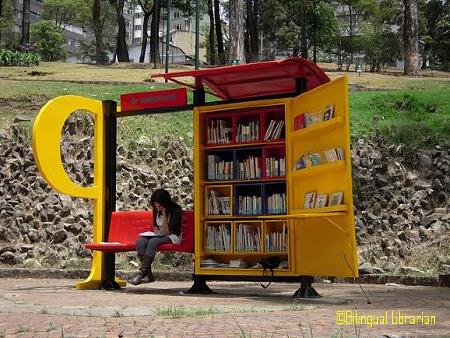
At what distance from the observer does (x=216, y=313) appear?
681 cm

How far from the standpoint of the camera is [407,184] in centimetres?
1560

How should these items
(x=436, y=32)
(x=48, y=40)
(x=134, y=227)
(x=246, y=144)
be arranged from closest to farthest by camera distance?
(x=246, y=144)
(x=134, y=227)
(x=436, y=32)
(x=48, y=40)

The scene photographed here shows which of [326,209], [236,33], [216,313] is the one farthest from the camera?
[236,33]

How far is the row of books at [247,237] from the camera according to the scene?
1014 cm

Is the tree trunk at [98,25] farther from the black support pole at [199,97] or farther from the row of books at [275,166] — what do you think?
the row of books at [275,166]

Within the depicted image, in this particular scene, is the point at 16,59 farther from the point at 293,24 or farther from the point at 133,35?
the point at 133,35

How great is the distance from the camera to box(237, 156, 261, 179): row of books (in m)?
10.2

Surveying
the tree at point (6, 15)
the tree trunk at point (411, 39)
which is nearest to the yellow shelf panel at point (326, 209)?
the tree trunk at point (411, 39)

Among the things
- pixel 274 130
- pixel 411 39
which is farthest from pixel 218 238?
pixel 411 39

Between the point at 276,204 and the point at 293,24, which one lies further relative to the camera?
the point at 293,24

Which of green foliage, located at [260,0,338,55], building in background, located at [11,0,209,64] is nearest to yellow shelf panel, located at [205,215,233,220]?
green foliage, located at [260,0,338,55]

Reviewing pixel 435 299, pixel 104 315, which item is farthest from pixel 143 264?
pixel 435 299

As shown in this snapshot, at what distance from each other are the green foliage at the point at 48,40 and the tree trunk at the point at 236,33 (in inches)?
1655

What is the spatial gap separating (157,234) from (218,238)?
99 centimetres
